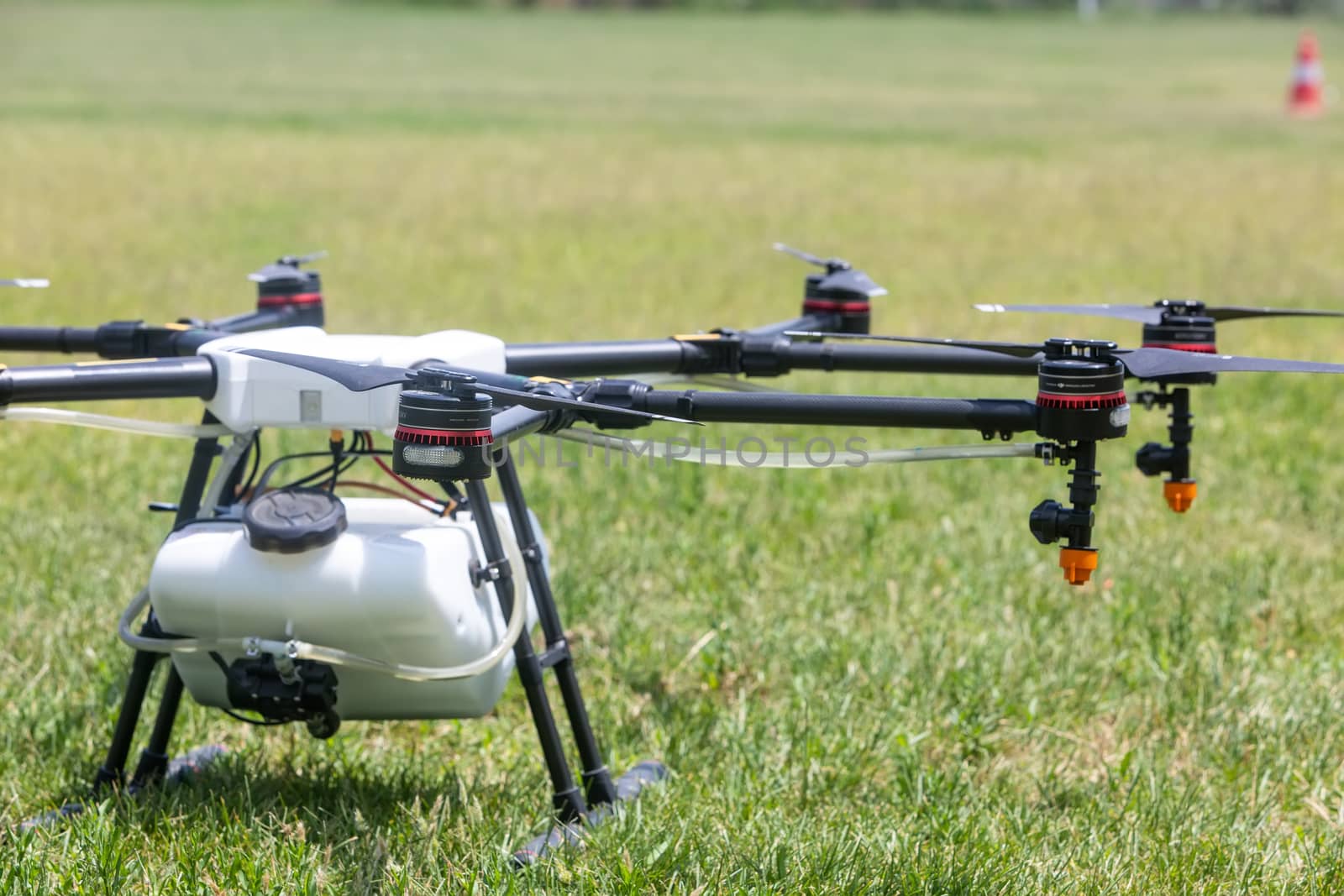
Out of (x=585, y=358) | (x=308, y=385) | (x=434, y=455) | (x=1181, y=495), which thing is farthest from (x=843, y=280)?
(x=434, y=455)

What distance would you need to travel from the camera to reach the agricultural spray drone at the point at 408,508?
2705mm

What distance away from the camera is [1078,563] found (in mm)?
2740

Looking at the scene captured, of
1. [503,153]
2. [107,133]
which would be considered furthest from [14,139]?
[503,153]

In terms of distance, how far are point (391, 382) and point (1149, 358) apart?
1.46 metres

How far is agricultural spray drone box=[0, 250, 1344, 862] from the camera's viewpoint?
8.87 ft

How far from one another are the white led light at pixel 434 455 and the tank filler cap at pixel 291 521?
460mm

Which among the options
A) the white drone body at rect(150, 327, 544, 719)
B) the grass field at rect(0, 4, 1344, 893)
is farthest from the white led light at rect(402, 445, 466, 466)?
the grass field at rect(0, 4, 1344, 893)

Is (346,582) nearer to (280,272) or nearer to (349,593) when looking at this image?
(349,593)

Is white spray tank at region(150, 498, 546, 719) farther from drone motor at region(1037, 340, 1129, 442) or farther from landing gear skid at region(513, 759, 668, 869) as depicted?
drone motor at region(1037, 340, 1129, 442)

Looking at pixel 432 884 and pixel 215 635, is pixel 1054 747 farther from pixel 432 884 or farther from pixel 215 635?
pixel 215 635

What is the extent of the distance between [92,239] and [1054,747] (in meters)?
11.5

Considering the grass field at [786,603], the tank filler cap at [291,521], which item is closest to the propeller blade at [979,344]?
the tank filler cap at [291,521]

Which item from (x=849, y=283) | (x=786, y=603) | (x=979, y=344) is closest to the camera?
(x=979, y=344)

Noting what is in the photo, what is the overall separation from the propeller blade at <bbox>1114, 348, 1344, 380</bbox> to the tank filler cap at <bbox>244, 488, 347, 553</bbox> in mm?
1556
